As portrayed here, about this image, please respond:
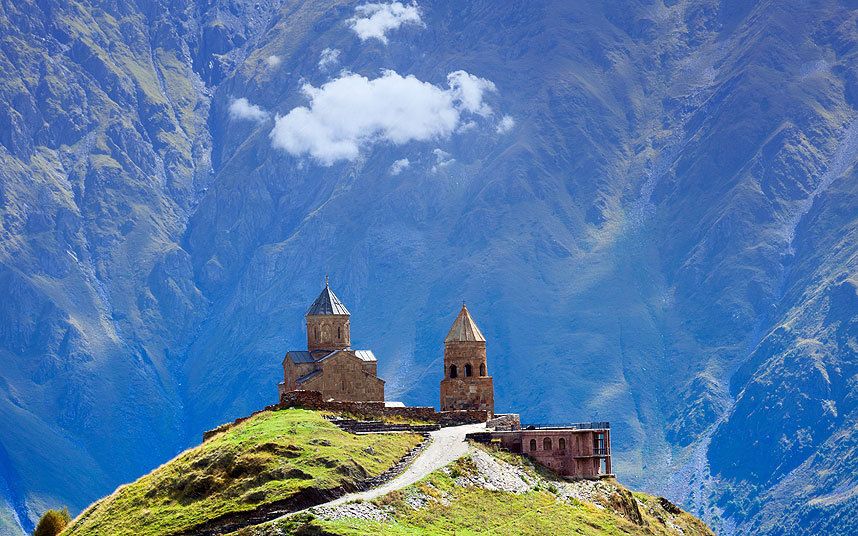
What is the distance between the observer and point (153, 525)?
101 metres

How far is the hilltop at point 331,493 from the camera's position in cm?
9850

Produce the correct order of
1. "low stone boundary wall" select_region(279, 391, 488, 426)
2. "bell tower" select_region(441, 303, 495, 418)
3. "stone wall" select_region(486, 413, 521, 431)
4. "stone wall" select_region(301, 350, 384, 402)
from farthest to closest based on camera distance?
1. "stone wall" select_region(301, 350, 384, 402)
2. "bell tower" select_region(441, 303, 495, 418)
3. "stone wall" select_region(486, 413, 521, 431)
4. "low stone boundary wall" select_region(279, 391, 488, 426)

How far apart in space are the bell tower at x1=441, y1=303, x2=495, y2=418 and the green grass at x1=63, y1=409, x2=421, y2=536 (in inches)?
904

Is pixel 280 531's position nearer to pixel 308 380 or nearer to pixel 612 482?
A: pixel 612 482

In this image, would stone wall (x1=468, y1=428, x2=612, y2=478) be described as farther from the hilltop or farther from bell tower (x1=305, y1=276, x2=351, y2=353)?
bell tower (x1=305, y1=276, x2=351, y2=353)

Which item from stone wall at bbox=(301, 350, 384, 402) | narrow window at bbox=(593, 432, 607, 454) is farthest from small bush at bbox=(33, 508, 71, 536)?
narrow window at bbox=(593, 432, 607, 454)

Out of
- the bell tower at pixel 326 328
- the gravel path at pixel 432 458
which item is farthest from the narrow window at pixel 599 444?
the bell tower at pixel 326 328

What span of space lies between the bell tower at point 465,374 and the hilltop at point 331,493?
62.7ft

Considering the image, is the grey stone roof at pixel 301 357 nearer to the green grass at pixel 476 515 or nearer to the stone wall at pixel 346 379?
the stone wall at pixel 346 379

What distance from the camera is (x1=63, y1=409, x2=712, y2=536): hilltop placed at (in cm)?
9850

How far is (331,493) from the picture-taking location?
329ft

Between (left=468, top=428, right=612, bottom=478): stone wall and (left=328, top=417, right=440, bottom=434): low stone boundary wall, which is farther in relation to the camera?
(left=468, top=428, right=612, bottom=478): stone wall

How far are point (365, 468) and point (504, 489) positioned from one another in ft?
32.5

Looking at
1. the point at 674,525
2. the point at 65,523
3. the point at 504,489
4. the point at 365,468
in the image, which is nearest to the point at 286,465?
the point at 365,468
